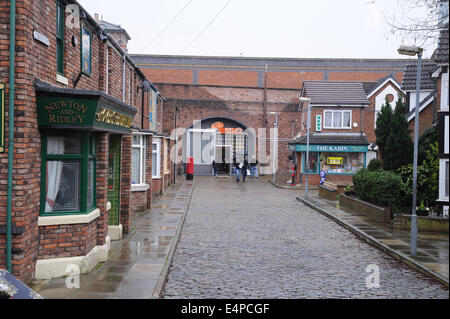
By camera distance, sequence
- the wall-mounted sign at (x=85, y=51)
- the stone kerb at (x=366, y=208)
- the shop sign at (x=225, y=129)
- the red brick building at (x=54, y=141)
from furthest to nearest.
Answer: the shop sign at (x=225, y=129), the stone kerb at (x=366, y=208), the wall-mounted sign at (x=85, y=51), the red brick building at (x=54, y=141)

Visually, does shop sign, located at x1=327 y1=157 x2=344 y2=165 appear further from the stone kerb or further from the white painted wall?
the stone kerb

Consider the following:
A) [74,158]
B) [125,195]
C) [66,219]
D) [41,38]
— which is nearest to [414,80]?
[125,195]

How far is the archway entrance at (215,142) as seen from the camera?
47.1 metres

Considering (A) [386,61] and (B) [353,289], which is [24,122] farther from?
(A) [386,61]

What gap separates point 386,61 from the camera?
57906 millimetres

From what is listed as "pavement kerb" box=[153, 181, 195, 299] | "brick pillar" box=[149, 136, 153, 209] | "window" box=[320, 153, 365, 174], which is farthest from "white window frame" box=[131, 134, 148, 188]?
"window" box=[320, 153, 365, 174]

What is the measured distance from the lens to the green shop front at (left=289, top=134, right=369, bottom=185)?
3694 centimetres

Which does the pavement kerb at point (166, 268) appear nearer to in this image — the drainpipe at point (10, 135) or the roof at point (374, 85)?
the drainpipe at point (10, 135)

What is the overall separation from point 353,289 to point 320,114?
98.0ft

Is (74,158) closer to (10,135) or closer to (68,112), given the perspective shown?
(68,112)

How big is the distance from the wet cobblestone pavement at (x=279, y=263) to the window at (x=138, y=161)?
2472 millimetres

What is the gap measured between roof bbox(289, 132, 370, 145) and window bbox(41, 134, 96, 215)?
2856 cm

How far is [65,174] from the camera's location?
380 inches

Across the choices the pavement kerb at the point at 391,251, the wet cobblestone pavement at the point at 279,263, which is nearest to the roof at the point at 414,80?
the pavement kerb at the point at 391,251
